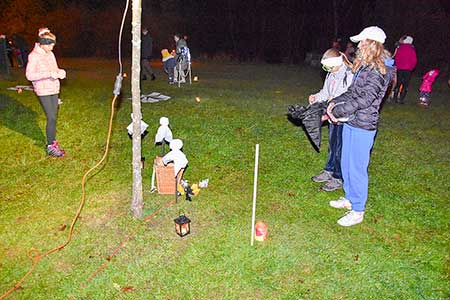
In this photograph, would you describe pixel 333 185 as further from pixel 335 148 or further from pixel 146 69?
pixel 146 69

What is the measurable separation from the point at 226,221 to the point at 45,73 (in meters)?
3.57

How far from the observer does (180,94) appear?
36.7 feet

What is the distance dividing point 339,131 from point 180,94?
7.19 meters

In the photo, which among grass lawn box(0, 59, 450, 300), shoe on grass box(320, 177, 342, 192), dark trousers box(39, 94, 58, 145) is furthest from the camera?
dark trousers box(39, 94, 58, 145)

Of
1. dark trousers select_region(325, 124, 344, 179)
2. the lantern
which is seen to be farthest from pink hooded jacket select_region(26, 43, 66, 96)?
dark trousers select_region(325, 124, 344, 179)

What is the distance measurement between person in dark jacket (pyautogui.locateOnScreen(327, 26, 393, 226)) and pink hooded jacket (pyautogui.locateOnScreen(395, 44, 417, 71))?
7.64 meters

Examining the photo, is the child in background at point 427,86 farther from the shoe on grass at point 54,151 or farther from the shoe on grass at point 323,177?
the shoe on grass at point 54,151

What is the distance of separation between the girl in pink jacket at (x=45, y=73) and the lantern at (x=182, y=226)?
320cm

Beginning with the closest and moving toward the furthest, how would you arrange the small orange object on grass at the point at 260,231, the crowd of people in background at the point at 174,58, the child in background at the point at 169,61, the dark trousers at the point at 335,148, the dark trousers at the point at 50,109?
the small orange object on grass at the point at 260,231, the dark trousers at the point at 335,148, the dark trousers at the point at 50,109, the child in background at the point at 169,61, the crowd of people in background at the point at 174,58

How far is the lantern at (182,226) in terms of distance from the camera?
12.6 ft

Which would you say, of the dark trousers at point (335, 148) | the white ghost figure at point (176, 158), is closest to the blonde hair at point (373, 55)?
the dark trousers at point (335, 148)

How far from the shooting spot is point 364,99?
144 inches

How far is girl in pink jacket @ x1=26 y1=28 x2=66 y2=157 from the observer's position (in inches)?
212

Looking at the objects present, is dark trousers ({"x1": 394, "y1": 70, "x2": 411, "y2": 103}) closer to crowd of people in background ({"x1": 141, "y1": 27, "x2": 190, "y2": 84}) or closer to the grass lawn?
the grass lawn
